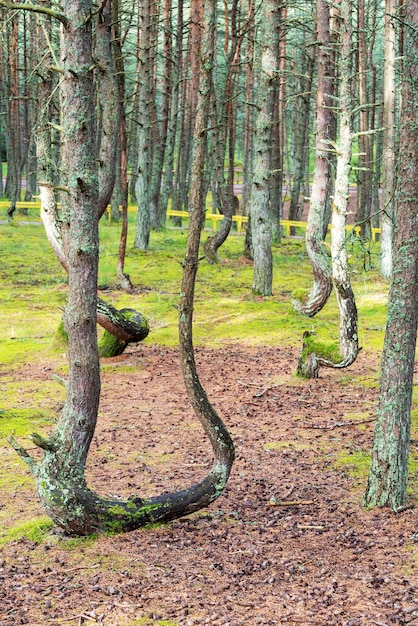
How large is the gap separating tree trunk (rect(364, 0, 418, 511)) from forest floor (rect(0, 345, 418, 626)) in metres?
0.34

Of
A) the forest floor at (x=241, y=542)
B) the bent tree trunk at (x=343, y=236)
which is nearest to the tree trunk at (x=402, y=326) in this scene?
the forest floor at (x=241, y=542)

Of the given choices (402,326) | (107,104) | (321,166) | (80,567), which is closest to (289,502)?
(402,326)

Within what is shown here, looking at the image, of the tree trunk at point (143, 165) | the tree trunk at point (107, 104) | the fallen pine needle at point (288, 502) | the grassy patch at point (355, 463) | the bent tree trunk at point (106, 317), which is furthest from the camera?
the tree trunk at point (143, 165)

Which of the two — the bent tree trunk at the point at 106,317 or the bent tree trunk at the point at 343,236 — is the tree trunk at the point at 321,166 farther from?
the bent tree trunk at the point at 106,317

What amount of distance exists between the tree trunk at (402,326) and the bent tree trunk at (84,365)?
1.39 meters

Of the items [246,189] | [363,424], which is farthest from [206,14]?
[246,189]

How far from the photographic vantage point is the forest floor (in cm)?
523

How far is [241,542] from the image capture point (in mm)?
6312

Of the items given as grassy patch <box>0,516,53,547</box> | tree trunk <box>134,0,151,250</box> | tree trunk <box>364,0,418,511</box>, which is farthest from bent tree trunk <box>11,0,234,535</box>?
tree trunk <box>134,0,151,250</box>

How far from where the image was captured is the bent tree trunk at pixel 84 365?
598 centimetres

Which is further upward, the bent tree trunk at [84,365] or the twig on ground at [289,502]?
the bent tree trunk at [84,365]

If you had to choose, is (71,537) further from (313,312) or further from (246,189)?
(246,189)

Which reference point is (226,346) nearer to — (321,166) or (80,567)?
(321,166)

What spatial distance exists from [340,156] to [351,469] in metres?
4.89
